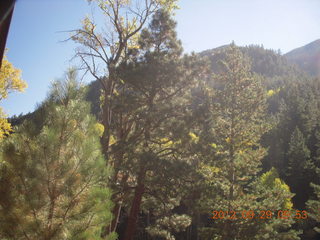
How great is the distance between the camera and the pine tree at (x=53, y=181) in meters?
4.15

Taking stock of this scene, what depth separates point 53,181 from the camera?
14.2 ft

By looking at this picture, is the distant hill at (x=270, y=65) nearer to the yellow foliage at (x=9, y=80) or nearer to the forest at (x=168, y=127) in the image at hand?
the forest at (x=168, y=127)

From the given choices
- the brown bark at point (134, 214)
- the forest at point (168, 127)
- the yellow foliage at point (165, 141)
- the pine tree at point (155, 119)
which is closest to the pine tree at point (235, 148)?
the forest at point (168, 127)

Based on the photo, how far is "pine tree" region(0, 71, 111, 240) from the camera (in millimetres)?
4152

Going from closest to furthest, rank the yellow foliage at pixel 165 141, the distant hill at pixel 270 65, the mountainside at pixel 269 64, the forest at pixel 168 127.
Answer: the forest at pixel 168 127, the yellow foliage at pixel 165 141, the distant hill at pixel 270 65, the mountainside at pixel 269 64

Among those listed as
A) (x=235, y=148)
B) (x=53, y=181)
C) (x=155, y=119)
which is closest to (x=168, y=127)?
(x=155, y=119)

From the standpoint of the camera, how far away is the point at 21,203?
4.20 meters

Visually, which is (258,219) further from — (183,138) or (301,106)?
(301,106)

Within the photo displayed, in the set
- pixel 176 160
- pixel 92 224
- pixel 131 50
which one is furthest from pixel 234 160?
pixel 92 224

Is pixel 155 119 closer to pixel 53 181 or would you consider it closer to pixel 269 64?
pixel 53 181

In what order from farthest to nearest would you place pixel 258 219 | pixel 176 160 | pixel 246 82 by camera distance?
pixel 246 82 < pixel 258 219 < pixel 176 160

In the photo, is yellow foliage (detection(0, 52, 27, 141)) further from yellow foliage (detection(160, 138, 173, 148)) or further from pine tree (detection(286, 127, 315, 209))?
pine tree (detection(286, 127, 315, 209))

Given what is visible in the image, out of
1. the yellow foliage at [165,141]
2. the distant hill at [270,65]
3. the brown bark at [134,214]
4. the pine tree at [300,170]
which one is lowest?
the pine tree at [300,170]

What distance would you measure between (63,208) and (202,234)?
9.27 metres
